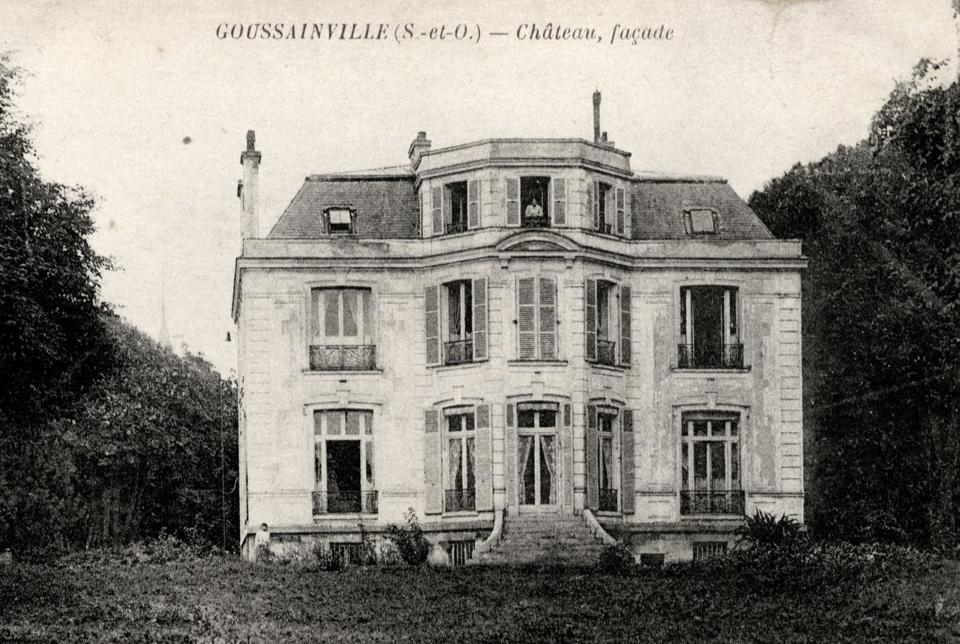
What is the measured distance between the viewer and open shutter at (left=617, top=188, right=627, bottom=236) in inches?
1251

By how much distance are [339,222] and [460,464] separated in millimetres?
5421

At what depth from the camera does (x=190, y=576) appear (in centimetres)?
2584

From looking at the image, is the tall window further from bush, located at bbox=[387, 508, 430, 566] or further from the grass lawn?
the grass lawn

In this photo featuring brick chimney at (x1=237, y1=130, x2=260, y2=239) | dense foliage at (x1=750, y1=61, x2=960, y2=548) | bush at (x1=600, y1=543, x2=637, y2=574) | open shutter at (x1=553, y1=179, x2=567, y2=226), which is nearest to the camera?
bush at (x1=600, y1=543, x2=637, y2=574)

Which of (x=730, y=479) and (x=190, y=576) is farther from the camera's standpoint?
(x=730, y=479)

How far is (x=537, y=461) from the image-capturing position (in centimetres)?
3028

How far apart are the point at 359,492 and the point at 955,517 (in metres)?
13.4

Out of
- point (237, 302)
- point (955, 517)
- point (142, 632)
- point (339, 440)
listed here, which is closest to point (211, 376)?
point (237, 302)

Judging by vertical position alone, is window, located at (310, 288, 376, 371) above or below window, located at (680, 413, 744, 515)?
above

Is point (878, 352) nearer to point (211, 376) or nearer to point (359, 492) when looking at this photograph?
point (359, 492)

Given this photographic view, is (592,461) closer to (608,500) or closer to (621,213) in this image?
(608,500)

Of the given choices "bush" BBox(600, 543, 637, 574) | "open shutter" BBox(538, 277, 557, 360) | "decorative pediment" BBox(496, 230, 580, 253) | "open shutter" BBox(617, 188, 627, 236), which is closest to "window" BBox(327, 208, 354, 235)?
"decorative pediment" BBox(496, 230, 580, 253)

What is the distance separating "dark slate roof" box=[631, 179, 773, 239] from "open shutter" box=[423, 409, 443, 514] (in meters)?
→ 5.56

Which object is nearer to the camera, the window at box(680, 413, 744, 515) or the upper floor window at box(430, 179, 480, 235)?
the window at box(680, 413, 744, 515)
